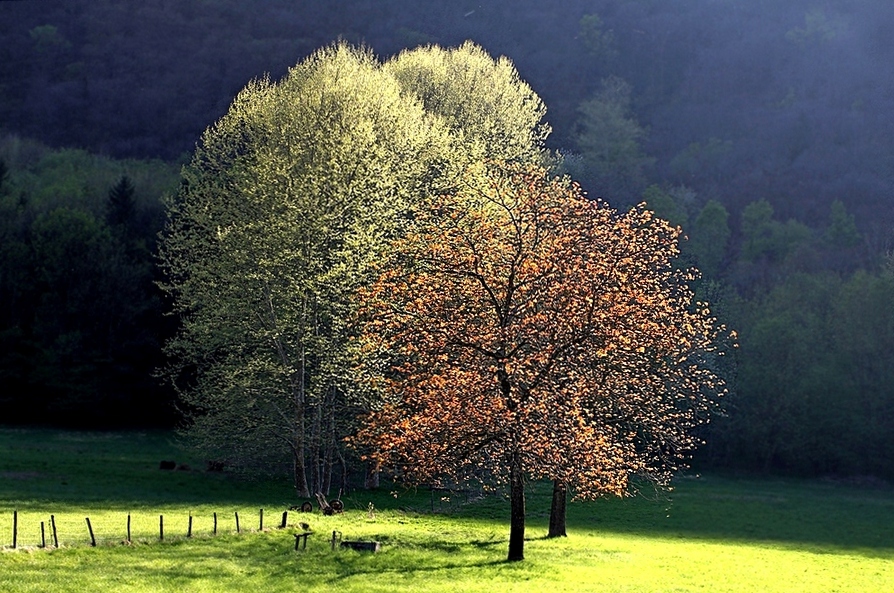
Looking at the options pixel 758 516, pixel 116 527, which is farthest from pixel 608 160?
pixel 116 527

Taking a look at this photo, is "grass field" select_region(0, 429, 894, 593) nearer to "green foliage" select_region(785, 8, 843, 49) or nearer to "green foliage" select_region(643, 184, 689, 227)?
"green foliage" select_region(643, 184, 689, 227)

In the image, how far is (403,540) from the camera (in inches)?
1395

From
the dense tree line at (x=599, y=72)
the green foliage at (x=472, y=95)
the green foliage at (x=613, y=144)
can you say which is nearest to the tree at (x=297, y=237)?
the green foliage at (x=472, y=95)

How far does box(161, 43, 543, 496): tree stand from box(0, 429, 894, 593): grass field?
411 centimetres

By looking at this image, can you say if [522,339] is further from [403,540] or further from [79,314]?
[79,314]

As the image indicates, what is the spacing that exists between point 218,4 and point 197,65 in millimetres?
14924

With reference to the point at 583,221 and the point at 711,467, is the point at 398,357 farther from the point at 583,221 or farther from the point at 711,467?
the point at 711,467

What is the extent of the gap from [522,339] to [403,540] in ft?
30.0

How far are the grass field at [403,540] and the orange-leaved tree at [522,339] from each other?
3166mm

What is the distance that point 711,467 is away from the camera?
8219 centimetres

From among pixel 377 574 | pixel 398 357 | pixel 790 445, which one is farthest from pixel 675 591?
pixel 790 445

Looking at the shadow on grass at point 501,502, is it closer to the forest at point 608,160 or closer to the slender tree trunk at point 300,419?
the slender tree trunk at point 300,419

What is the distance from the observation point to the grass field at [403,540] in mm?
27562

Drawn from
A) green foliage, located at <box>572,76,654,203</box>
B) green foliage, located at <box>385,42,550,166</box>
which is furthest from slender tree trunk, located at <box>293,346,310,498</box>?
green foliage, located at <box>572,76,654,203</box>
